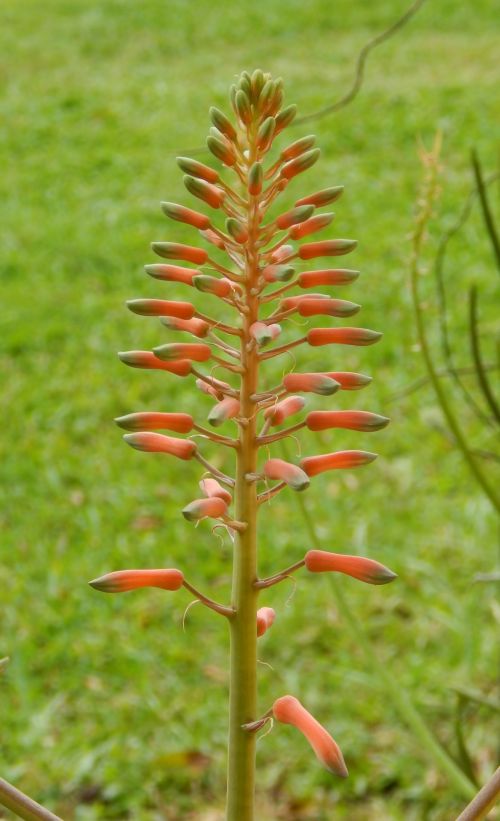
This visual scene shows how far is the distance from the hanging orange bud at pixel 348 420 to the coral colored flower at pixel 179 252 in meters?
0.11

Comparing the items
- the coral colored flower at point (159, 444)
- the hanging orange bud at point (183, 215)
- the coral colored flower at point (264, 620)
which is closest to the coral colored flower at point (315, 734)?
the coral colored flower at point (264, 620)

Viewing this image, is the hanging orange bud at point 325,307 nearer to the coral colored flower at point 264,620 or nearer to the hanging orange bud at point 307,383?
the hanging orange bud at point 307,383

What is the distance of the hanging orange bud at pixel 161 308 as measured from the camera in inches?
23.0

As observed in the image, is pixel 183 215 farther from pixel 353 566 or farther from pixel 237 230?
pixel 353 566

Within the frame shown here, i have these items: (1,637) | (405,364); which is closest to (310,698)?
(1,637)

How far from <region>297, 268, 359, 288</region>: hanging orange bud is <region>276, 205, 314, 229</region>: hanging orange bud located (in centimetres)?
3

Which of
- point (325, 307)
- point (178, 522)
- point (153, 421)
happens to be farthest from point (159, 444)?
point (178, 522)

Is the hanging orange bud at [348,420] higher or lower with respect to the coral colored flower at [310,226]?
lower

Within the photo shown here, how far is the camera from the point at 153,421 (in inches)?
24.1

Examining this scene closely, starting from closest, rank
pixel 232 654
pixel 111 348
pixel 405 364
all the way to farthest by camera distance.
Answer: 1. pixel 232 654
2. pixel 405 364
3. pixel 111 348

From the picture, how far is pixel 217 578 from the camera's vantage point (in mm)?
3160

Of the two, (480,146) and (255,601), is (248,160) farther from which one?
(480,146)

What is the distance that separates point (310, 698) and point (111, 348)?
210 cm

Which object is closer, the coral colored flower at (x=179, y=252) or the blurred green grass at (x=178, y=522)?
the coral colored flower at (x=179, y=252)
